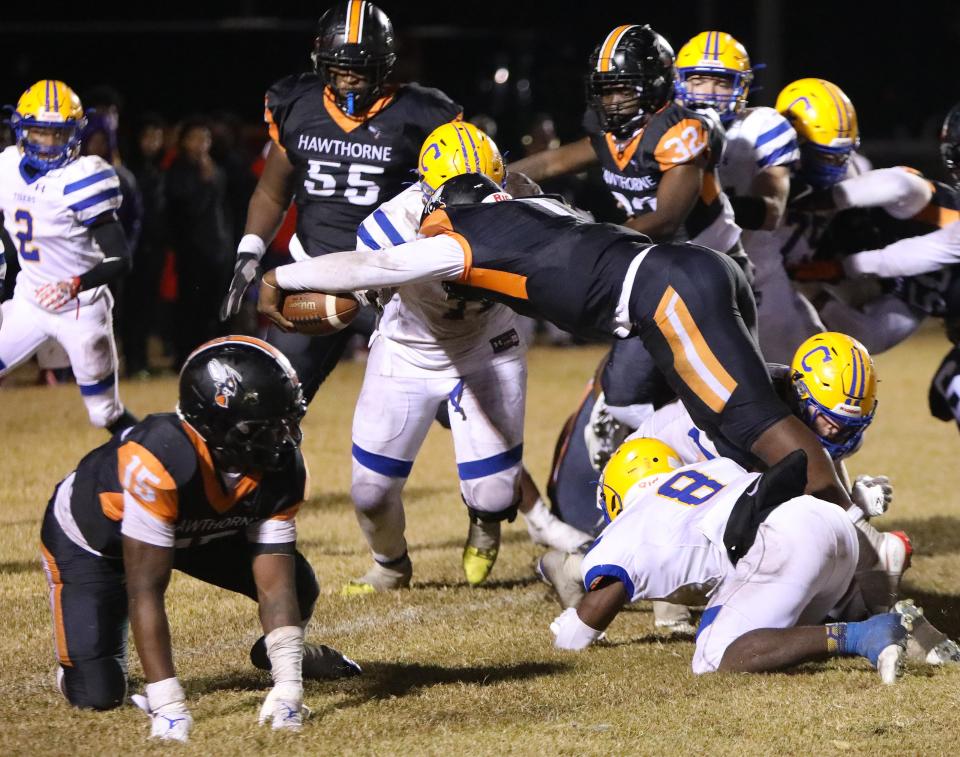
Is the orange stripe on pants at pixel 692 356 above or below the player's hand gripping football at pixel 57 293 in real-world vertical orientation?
above

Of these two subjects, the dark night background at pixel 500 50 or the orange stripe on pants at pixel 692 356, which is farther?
the dark night background at pixel 500 50

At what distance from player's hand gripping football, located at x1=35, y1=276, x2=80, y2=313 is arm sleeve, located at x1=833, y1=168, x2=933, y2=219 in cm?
330

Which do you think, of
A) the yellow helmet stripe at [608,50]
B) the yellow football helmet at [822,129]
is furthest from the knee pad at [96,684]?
the yellow football helmet at [822,129]

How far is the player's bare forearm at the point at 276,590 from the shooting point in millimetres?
3777

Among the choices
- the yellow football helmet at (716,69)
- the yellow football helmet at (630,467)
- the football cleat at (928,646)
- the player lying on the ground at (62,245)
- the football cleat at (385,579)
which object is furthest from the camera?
the player lying on the ground at (62,245)

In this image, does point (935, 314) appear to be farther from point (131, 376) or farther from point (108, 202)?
point (131, 376)

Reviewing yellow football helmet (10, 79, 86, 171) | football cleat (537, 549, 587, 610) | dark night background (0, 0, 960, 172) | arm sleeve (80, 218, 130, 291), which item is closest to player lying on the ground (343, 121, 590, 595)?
football cleat (537, 549, 587, 610)

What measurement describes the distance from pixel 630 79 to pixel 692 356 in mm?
1449

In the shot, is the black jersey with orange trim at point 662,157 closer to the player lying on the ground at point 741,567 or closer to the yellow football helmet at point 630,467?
the yellow football helmet at point 630,467

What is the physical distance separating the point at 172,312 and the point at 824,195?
6958 millimetres

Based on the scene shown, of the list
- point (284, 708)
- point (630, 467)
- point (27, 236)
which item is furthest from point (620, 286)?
point (27, 236)

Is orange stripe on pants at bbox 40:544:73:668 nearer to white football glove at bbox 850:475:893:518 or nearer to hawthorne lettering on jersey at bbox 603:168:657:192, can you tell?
white football glove at bbox 850:475:893:518

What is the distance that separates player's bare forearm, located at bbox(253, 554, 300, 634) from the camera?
12.4 ft

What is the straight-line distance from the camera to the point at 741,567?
424 centimetres
